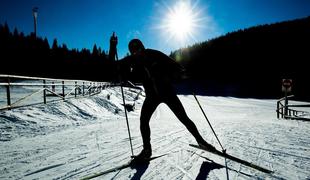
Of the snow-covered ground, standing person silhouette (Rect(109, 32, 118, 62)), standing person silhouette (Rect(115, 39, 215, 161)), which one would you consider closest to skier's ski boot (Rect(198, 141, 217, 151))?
the snow-covered ground

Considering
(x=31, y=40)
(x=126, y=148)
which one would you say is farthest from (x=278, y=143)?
(x=31, y=40)

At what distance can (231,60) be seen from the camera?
79938mm

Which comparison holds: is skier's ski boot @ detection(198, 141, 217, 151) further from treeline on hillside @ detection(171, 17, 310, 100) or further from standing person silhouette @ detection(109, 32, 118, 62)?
treeline on hillside @ detection(171, 17, 310, 100)

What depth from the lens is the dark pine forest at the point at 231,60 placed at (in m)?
62.9

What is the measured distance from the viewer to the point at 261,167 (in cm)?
262

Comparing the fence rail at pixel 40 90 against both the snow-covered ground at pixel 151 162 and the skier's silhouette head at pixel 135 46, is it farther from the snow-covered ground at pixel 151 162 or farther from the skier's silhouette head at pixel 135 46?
the skier's silhouette head at pixel 135 46

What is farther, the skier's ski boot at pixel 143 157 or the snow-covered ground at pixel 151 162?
the skier's ski boot at pixel 143 157

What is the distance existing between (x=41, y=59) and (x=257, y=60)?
87678 millimetres

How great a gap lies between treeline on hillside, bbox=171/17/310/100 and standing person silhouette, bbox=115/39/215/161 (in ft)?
201

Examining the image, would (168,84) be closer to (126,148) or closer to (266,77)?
(126,148)

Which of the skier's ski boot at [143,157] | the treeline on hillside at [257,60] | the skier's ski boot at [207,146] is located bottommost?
the skier's ski boot at [143,157]

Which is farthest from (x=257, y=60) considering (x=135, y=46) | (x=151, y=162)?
(x=151, y=162)

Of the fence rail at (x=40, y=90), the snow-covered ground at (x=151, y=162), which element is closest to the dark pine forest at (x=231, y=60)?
the fence rail at (x=40, y=90)

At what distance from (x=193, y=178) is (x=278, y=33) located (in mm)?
93327
